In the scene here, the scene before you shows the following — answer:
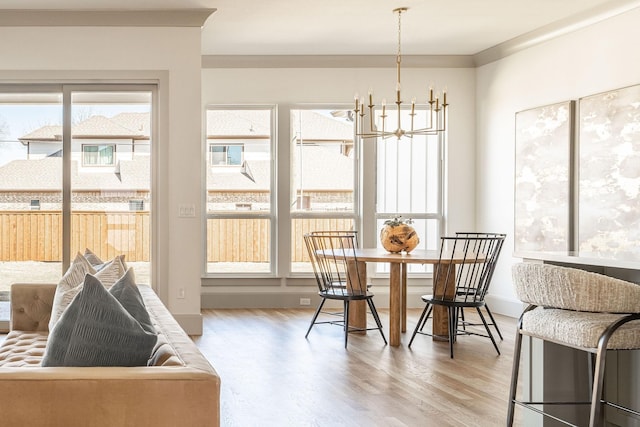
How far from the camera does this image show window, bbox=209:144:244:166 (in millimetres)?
7727

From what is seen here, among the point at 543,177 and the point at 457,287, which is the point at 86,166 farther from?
the point at 543,177

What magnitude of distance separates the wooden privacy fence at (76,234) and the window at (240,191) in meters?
1.53

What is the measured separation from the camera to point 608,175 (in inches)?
225

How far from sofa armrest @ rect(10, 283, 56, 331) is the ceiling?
276cm

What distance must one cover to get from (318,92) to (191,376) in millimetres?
6182

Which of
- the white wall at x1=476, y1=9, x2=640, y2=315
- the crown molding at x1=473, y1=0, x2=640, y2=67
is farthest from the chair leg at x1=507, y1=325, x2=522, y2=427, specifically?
the crown molding at x1=473, y1=0, x2=640, y2=67

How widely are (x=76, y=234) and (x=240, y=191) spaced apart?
2046 mm

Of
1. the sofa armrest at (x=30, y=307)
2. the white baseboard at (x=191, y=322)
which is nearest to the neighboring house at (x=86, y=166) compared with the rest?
the white baseboard at (x=191, y=322)

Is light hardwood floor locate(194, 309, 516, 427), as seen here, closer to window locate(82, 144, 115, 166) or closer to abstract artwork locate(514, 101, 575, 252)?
abstract artwork locate(514, 101, 575, 252)

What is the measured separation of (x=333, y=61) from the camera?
25.5 feet

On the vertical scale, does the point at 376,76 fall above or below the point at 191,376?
above

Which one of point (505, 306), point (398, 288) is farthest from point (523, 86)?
point (398, 288)

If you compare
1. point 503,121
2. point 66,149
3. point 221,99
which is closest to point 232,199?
point 221,99

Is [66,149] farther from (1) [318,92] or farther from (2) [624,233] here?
(2) [624,233]
